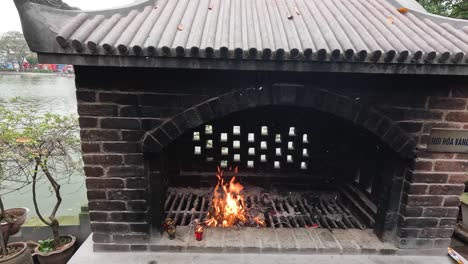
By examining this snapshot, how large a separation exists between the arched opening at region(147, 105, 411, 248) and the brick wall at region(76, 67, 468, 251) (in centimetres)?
107

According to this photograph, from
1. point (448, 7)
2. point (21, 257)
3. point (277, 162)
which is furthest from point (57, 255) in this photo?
point (448, 7)

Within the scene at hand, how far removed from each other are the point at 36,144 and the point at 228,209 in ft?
10.1

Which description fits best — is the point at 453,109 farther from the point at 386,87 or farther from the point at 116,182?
the point at 116,182

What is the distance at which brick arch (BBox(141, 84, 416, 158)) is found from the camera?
2762mm

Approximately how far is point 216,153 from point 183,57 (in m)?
2.87

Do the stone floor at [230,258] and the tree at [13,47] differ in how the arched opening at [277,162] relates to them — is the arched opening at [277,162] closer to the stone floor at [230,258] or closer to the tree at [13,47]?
the stone floor at [230,258]

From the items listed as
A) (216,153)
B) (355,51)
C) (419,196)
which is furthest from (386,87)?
(216,153)

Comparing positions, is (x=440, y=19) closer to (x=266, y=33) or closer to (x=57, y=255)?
(x=266, y=33)

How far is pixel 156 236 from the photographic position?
10.5 ft

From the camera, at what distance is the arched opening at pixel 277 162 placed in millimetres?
4312

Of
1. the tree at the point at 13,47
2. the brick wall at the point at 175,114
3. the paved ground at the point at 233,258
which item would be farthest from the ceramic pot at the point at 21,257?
the tree at the point at 13,47

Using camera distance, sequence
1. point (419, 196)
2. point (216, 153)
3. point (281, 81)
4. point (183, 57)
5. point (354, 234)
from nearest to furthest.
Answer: point (183, 57), point (281, 81), point (419, 196), point (354, 234), point (216, 153)

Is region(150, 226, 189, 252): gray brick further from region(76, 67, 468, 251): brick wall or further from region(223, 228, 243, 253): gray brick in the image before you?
region(223, 228, 243, 253): gray brick

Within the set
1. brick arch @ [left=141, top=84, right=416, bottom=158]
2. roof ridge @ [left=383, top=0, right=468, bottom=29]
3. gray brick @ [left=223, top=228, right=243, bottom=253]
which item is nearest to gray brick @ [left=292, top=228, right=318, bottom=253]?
gray brick @ [left=223, top=228, right=243, bottom=253]
